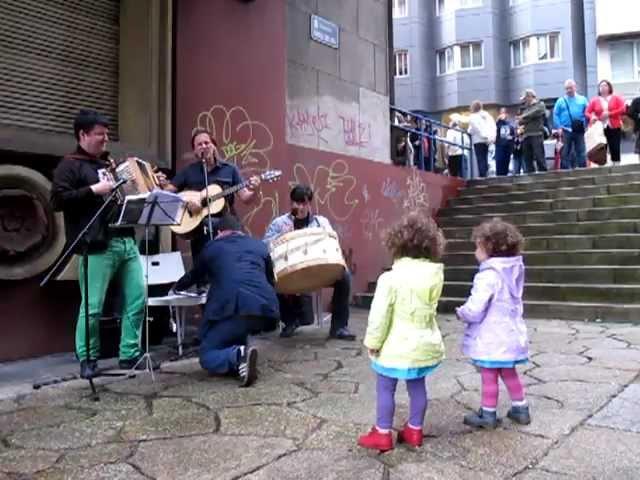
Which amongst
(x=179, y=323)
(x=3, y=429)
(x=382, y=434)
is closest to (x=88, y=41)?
(x=179, y=323)

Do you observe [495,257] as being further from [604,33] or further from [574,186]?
[604,33]

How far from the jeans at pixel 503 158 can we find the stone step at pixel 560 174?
1.49 metres

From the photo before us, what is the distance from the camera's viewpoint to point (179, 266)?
576 centimetres

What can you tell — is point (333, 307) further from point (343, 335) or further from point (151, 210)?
point (151, 210)

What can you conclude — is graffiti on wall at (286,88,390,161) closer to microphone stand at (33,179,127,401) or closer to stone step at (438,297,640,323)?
stone step at (438,297,640,323)

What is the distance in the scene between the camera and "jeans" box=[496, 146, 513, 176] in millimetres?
13398

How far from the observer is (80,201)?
14.7 feet

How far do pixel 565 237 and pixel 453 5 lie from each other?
25.6m

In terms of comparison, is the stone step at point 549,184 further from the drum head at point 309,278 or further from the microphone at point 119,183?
the microphone at point 119,183

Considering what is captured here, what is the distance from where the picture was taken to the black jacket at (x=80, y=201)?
14.6 feet

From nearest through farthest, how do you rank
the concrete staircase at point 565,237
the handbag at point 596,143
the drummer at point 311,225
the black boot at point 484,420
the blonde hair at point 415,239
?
1. the blonde hair at point 415,239
2. the black boot at point 484,420
3. the drummer at point 311,225
4. the concrete staircase at point 565,237
5. the handbag at point 596,143

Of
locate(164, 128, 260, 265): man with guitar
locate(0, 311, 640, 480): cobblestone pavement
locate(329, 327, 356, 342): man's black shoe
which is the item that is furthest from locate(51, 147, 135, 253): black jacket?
locate(329, 327, 356, 342): man's black shoe

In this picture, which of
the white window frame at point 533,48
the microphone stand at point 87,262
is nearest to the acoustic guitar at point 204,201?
the microphone stand at point 87,262

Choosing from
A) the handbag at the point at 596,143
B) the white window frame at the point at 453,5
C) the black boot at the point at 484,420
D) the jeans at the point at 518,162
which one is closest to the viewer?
the black boot at the point at 484,420
